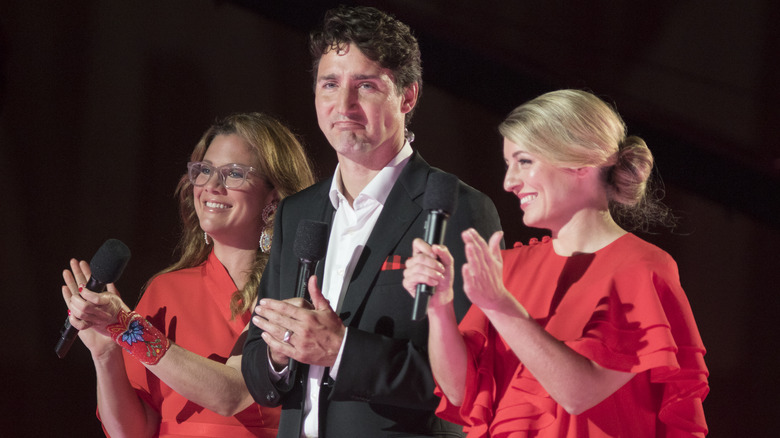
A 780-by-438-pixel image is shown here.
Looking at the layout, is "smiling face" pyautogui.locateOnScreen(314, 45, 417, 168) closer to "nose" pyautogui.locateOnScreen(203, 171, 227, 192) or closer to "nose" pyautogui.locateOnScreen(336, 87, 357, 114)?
"nose" pyautogui.locateOnScreen(336, 87, 357, 114)

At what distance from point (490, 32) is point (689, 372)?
2.18 meters

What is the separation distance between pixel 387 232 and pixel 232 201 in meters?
0.79

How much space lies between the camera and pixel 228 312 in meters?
2.68

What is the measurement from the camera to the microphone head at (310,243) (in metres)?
1.98

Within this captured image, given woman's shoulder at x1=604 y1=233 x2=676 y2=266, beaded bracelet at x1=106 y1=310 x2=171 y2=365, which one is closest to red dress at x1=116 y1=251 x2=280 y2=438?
beaded bracelet at x1=106 y1=310 x2=171 y2=365

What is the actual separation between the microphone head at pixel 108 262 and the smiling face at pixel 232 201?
0.48 m

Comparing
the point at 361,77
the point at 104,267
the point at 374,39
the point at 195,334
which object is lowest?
the point at 195,334

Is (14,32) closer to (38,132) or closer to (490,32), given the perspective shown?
(38,132)

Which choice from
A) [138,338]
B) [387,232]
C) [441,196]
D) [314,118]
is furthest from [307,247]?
[314,118]

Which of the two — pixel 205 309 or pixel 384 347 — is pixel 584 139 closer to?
pixel 384 347

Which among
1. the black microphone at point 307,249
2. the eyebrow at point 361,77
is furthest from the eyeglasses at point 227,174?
the black microphone at point 307,249

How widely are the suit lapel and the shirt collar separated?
0.05 meters

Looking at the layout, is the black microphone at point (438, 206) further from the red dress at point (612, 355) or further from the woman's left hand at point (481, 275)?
the red dress at point (612, 355)

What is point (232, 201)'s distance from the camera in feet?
8.92
